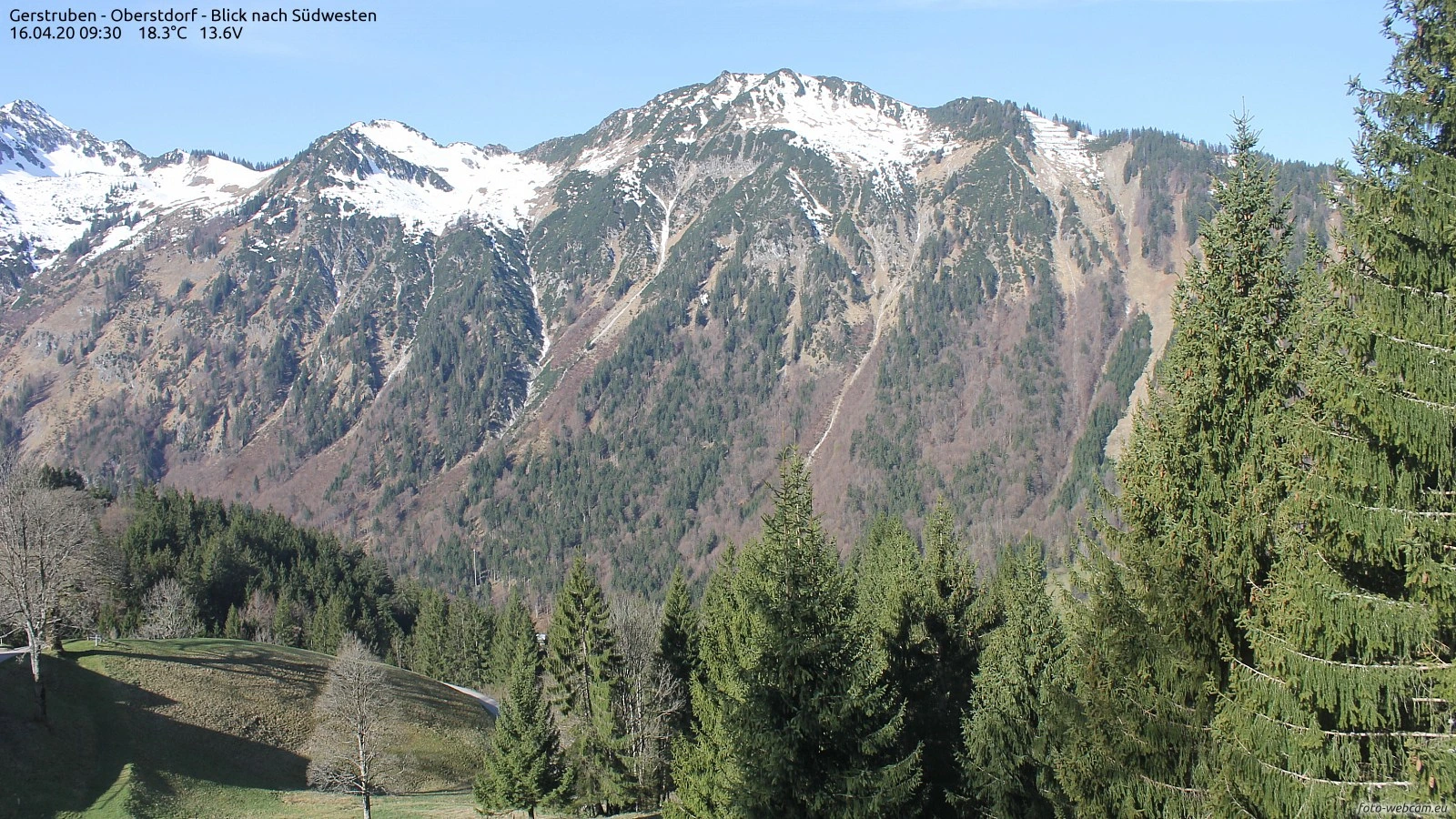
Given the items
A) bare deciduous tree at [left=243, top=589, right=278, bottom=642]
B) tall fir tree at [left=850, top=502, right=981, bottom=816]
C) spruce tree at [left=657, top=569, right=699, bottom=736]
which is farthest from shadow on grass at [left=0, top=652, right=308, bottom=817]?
bare deciduous tree at [left=243, top=589, right=278, bottom=642]

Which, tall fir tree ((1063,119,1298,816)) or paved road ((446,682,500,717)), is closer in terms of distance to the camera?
tall fir tree ((1063,119,1298,816))

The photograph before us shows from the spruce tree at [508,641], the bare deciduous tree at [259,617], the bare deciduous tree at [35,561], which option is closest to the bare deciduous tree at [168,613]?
the bare deciduous tree at [259,617]

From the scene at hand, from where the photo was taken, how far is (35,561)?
53.3m

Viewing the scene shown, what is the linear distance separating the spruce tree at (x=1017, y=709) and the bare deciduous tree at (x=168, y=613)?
88.1m

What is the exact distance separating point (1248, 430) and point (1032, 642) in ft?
36.1

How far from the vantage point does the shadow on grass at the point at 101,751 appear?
4475 centimetres

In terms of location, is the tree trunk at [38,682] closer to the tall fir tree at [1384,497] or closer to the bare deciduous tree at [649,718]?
the bare deciduous tree at [649,718]

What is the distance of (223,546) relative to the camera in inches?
4855

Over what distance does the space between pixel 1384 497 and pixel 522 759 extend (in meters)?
40.9

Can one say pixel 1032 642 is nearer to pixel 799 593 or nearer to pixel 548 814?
pixel 799 593

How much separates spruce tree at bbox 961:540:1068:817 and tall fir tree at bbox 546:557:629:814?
25.9m

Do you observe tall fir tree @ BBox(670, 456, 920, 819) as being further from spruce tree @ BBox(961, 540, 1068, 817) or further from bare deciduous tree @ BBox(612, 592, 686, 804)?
bare deciduous tree @ BBox(612, 592, 686, 804)

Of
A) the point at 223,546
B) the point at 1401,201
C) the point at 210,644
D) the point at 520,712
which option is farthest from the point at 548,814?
the point at 223,546

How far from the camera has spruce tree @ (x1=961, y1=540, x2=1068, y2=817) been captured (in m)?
22.3
